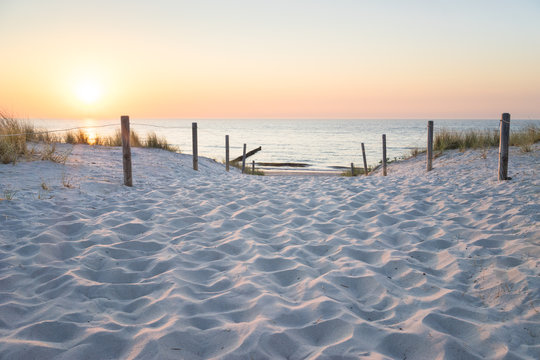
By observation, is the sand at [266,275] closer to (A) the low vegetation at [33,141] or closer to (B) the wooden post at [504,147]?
(B) the wooden post at [504,147]

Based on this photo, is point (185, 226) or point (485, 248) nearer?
point (485, 248)

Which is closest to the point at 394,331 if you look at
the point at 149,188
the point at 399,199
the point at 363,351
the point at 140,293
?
the point at 363,351

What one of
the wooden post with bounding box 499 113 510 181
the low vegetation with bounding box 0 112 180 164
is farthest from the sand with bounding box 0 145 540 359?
the low vegetation with bounding box 0 112 180 164

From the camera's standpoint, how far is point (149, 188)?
6.25 m

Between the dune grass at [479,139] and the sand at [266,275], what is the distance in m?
5.92

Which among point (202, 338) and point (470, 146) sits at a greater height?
point (470, 146)

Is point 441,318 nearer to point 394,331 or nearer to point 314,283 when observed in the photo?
point 394,331

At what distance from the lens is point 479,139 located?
37.4 ft

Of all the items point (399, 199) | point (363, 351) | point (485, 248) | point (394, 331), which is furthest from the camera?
point (399, 199)

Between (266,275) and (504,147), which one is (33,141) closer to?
(266,275)

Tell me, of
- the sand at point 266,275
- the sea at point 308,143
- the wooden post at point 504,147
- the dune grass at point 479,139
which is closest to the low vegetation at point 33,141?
the sea at point 308,143

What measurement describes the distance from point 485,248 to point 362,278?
1471 mm

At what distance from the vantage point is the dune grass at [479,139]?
33.1 ft

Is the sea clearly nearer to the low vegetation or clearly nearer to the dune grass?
the dune grass
